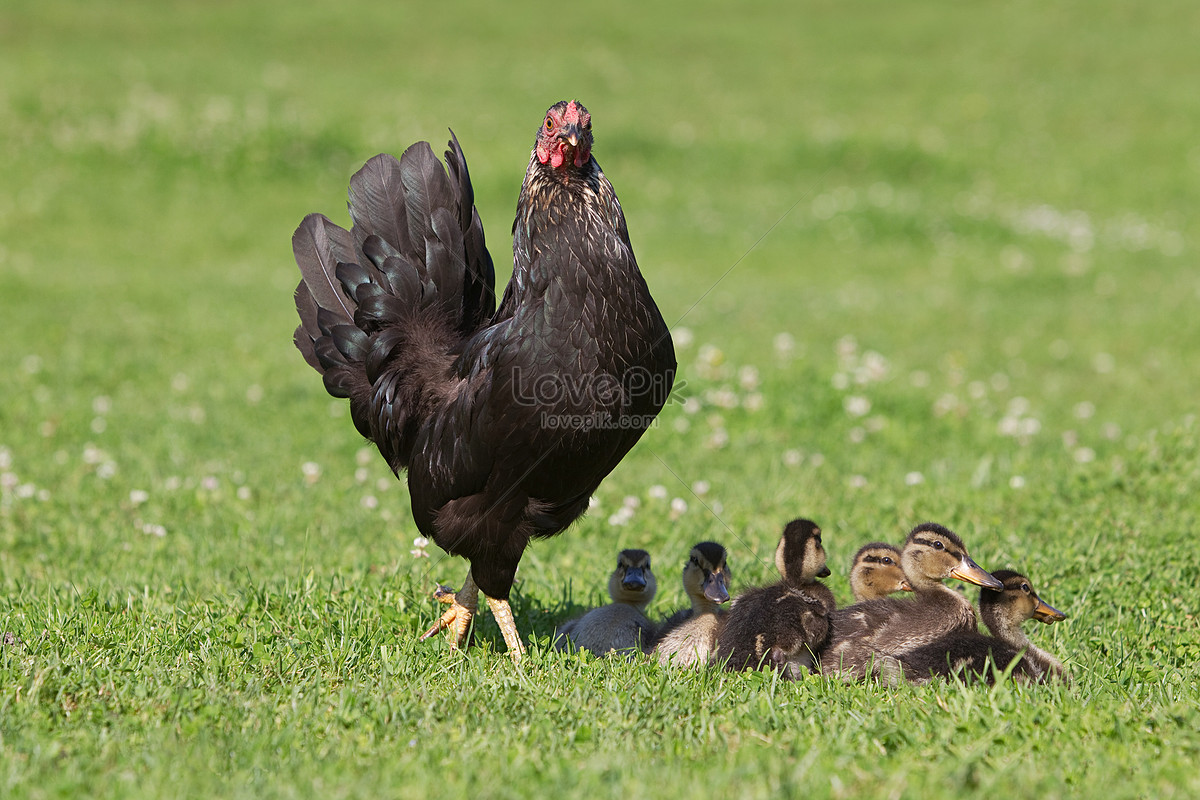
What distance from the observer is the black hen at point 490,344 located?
4262 millimetres

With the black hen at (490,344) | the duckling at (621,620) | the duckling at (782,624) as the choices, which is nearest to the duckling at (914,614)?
the duckling at (782,624)

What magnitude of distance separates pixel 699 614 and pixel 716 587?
8.8 inches

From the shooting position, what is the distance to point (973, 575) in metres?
4.55

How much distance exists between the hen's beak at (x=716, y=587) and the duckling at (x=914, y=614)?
48cm

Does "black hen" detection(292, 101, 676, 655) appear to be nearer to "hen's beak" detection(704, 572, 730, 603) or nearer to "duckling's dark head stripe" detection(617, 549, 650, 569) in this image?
"duckling's dark head stripe" detection(617, 549, 650, 569)

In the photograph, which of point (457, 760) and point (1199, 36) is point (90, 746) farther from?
point (1199, 36)

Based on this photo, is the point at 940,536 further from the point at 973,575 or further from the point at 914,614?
the point at 914,614

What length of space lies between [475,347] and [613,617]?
1.37m

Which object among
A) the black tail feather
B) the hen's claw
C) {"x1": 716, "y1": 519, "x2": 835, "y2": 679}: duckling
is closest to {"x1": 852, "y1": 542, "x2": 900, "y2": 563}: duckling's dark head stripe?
{"x1": 716, "y1": 519, "x2": 835, "y2": 679}: duckling

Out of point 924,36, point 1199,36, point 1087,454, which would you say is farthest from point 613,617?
point 1199,36

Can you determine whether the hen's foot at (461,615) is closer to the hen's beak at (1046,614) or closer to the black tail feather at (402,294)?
the black tail feather at (402,294)

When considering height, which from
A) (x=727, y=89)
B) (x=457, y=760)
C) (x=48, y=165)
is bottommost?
(x=457, y=760)

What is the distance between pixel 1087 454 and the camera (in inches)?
281

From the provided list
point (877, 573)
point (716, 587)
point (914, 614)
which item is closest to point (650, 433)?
point (877, 573)
